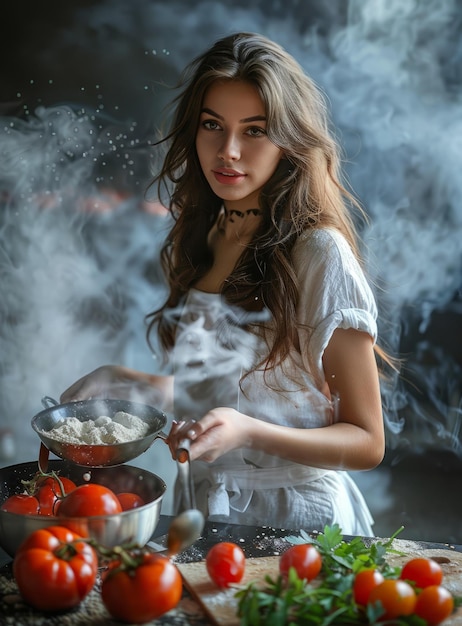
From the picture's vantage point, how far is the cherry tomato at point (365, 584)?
99 cm

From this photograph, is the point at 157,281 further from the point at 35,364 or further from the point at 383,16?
the point at 383,16

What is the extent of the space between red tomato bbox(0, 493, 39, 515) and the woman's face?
70cm

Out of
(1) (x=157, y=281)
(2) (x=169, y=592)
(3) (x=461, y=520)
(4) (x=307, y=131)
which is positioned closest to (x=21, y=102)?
(1) (x=157, y=281)

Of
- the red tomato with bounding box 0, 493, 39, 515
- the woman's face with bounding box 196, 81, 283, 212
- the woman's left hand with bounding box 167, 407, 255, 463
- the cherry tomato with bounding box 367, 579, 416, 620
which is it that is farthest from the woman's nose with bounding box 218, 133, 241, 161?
the cherry tomato with bounding box 367, 579, 416, 620

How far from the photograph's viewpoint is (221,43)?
150 centimetres

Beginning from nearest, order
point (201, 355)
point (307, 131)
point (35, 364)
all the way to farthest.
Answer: point (307, 131), point (201, 355), point (35, 364)

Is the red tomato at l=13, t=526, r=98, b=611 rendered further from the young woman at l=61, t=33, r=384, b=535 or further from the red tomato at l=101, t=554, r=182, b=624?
the young woman at l=61, t=33, r=384, b=535

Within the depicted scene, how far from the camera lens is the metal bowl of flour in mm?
1258

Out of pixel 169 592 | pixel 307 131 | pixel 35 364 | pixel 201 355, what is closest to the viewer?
pixel 169 592

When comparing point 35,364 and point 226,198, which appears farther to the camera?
point 35,364

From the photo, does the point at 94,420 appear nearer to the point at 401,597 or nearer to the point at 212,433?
the point at 212,433

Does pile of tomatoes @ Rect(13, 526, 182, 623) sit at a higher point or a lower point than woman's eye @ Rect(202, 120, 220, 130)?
lower

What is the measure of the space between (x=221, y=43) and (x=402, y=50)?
→ 1.25 feet

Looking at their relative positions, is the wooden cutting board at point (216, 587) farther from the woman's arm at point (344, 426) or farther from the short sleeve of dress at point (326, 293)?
the short sleeve of dress at point (326, 293)
